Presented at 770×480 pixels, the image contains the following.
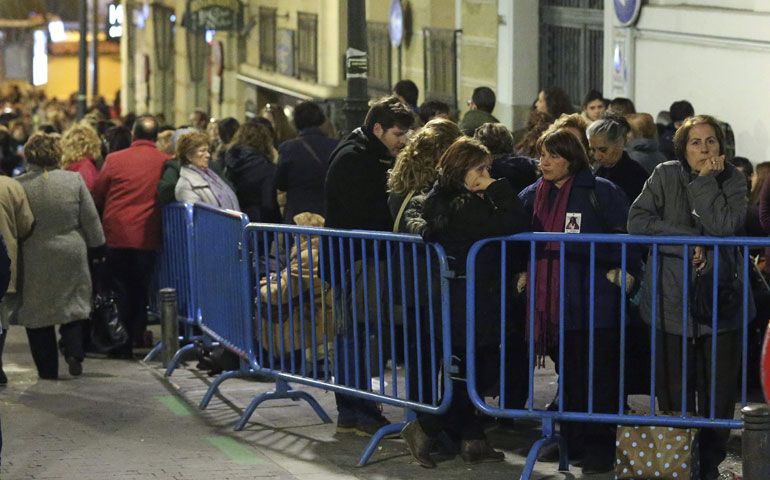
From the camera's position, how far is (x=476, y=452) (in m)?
8.26

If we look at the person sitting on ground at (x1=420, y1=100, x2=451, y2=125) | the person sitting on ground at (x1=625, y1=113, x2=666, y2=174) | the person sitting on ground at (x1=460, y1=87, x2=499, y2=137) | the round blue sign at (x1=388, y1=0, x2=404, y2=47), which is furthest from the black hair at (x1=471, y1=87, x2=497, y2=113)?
the round blue sign at (x1=388, y1=0, x2=404, y2=47)

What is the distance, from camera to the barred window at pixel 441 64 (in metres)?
21.3

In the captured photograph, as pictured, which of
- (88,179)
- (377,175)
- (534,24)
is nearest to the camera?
(377,175)

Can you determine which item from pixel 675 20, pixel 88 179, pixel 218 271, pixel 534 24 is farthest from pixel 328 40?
pixel 218 271

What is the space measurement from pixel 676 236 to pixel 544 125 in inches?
154

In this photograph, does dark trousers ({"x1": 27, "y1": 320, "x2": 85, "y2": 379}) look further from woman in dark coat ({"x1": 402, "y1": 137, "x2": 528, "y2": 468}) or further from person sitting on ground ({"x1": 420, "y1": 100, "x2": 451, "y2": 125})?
woman in dark coat ({"x1": 402, "y1": 137, "x2": 528, "y2": 468})

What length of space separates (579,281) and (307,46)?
20.2 m

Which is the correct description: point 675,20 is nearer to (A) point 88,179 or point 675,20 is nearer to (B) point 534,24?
(B) point 534,24

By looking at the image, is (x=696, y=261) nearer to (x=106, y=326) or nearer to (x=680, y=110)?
(x=106, y=326)

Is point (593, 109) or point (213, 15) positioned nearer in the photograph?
point (593, 109)

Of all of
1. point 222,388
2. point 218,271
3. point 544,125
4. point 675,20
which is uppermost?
point 675,20

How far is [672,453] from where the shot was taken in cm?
759

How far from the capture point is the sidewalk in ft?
27.1

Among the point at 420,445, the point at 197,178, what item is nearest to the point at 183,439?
the point at 420,445
